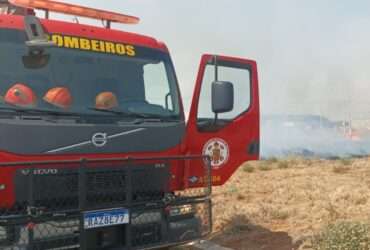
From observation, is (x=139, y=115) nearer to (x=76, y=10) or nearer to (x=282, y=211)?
(x=76, y=10)

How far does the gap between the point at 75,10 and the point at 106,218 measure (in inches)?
101

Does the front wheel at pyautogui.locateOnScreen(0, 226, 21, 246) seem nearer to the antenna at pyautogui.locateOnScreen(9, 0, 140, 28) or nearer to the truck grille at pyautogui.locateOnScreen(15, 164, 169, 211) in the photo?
the truck grille at pyautogui.locateOnScreen(15, 164, 169, 211)

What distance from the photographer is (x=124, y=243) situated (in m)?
5.23

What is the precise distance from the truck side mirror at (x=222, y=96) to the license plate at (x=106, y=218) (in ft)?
5.44

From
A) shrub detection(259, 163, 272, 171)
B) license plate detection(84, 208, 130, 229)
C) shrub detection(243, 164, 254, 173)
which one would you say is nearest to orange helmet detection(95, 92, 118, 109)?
license plate detection(84, 208, 130, 229)

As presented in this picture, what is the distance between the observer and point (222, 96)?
5961mm

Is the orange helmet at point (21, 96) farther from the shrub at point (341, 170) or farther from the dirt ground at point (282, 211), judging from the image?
the shrub at point (341, 170)

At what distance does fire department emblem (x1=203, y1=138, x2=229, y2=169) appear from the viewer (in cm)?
624

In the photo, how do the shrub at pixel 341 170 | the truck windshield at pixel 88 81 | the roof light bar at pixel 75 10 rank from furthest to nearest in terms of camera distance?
1. the shrub at pixel 341 170
2. the roof light bar at pixel 75 10
3. the truck windshield at pixel 88 81

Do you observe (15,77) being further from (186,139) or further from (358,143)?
(358,143)

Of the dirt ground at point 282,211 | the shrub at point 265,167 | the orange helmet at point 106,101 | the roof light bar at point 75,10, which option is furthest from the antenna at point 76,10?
the shrub at point 265,167

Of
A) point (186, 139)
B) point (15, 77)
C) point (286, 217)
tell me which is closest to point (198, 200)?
point (186, 139)

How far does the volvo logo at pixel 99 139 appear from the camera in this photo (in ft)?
16.6

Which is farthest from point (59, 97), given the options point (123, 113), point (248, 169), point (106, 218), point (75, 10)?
point (248, 169)
